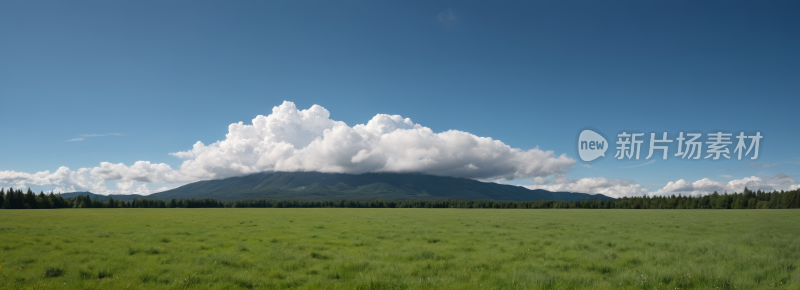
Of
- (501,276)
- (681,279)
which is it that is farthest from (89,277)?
(681,279)

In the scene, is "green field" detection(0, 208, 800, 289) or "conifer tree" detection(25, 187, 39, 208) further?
"conifer tree" detection(25, 187, 39, 208)

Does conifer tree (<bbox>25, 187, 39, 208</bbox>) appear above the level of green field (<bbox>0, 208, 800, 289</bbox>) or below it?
below

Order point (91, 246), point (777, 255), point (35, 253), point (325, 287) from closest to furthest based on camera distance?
1. point (325, 287)
2. point (777, 255)
3. point (35, 253)
4. point (91, 246)

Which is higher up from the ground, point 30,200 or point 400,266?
point 400,266

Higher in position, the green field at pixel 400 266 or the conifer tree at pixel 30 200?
the green field at pixel 400 266

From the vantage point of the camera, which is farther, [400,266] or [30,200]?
[30,200]

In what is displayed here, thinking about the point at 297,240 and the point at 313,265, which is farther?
→ the point at 297,240

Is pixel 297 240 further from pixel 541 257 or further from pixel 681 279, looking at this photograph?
pixel 681 279

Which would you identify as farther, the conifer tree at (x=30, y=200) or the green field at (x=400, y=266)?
the conifer tree at (x=30, y=200)

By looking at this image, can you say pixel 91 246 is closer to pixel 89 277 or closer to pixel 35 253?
pixel 35 253

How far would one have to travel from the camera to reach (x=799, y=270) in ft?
40.5

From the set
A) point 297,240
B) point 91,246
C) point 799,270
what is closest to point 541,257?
point 799,270

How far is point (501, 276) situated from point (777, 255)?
12983 mm

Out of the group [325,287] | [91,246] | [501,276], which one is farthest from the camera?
[91,246]
